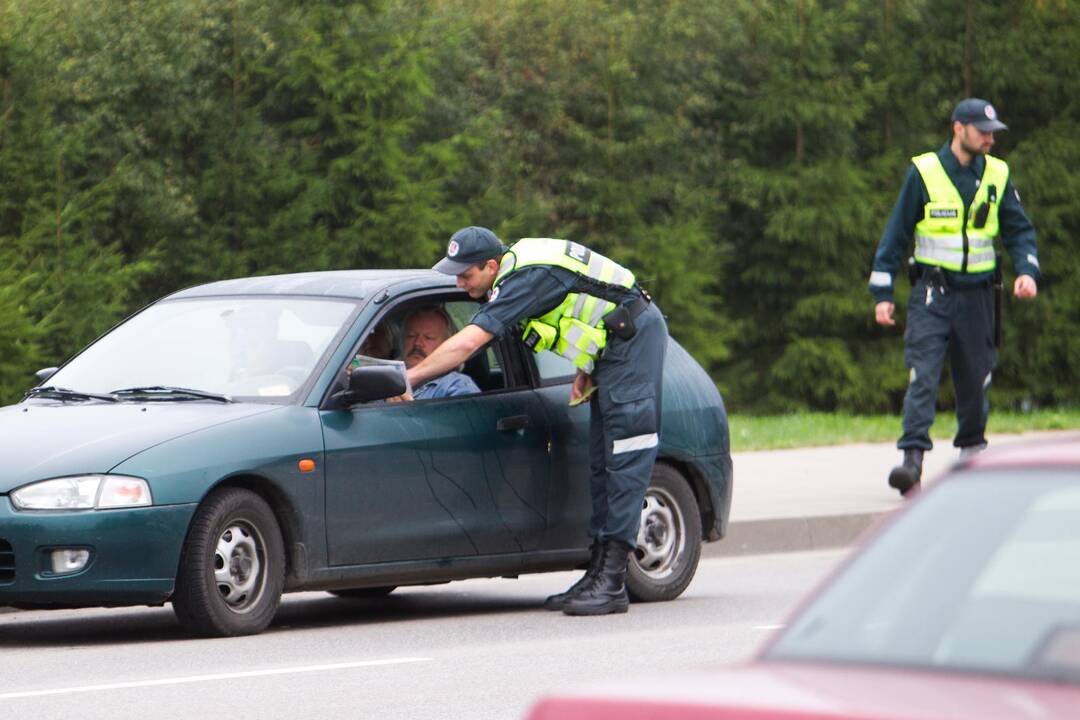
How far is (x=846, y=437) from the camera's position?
19.6 metres

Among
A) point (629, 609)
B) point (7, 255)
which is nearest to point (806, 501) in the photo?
point (629, 609)

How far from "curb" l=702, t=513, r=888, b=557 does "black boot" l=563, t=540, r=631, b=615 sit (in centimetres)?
318

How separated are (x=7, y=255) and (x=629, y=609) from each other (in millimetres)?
12809

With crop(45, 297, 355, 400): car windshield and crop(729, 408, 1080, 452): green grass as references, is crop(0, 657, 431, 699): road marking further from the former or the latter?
crop(729, 408, 1080, 452): green grass

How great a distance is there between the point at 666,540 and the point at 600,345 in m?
1.20

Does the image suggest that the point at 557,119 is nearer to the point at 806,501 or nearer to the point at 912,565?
the point at 806,501

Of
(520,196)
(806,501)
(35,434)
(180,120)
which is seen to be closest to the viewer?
(35,434)

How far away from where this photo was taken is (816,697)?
3014 mm

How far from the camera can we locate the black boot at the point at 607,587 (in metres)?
9.67

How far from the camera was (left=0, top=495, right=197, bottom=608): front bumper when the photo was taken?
8336mm

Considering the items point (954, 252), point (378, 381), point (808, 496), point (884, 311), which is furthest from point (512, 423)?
point (808, 496)

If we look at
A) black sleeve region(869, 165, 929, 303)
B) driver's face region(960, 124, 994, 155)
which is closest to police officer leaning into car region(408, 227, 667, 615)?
black sleeve region(869, 165, 929, 303)

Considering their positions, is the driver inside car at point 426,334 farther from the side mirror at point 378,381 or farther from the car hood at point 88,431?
the car hood at point 88,431

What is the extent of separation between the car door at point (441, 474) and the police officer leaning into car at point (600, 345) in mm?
275
